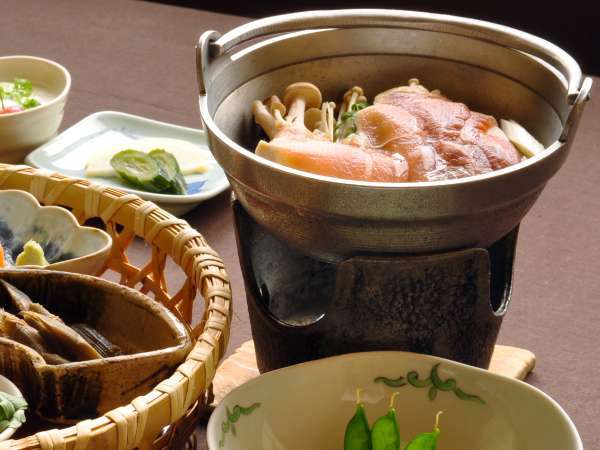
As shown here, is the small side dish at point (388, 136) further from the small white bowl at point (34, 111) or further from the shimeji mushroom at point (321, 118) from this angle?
the small white bowl at point (34, 111)

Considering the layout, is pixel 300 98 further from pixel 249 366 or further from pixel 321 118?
pixel 249 366

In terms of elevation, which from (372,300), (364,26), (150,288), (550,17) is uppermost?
(364,26)

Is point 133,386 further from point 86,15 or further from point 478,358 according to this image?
point 86,15

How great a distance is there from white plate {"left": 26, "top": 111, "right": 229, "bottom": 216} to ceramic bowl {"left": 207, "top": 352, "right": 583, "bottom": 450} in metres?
0.48

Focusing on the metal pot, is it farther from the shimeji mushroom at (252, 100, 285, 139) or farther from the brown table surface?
the brown table surface

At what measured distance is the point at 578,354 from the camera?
Result: 1104mm

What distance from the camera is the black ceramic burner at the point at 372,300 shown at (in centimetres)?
86

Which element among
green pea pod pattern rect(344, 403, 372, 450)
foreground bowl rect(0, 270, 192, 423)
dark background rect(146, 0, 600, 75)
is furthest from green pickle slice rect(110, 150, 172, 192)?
dark background rect(146, 0, 600, 75)

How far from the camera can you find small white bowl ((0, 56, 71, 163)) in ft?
4.58

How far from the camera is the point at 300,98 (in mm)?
1068

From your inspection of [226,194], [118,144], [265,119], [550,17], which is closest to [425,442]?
[265,119]

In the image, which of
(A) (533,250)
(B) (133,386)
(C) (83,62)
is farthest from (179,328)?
(C) (83,62)

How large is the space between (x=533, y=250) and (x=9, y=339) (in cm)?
74

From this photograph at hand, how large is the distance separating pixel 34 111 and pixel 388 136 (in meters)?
0.65
